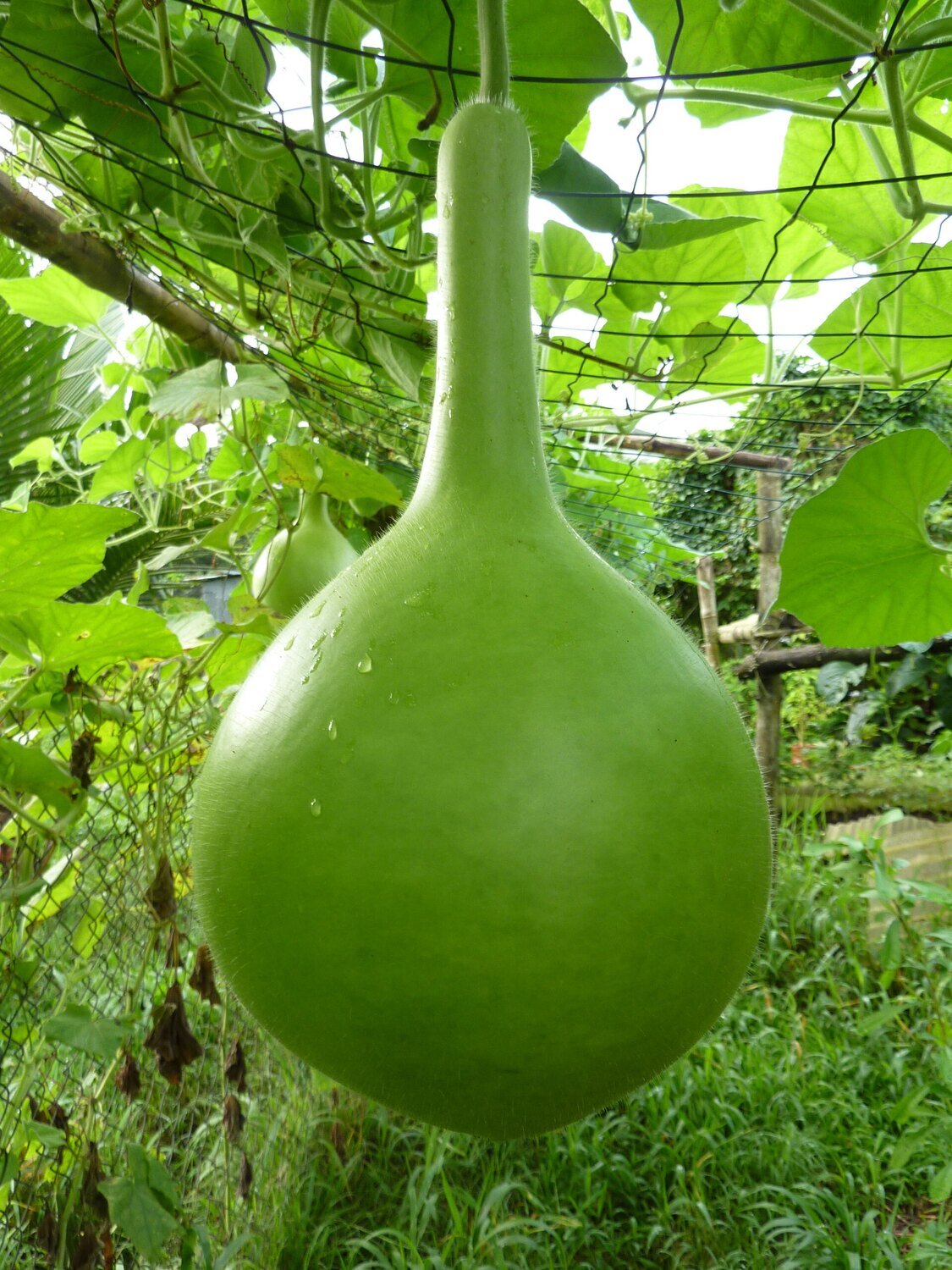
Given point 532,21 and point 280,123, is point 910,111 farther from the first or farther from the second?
point 280,123

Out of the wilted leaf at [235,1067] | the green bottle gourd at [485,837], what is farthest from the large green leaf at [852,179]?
the wilted leaf at [235,1067]

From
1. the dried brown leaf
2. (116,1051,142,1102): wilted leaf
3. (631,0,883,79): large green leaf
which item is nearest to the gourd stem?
(631,0,883,79): large green leaf

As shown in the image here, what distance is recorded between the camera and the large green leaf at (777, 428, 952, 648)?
0.60m

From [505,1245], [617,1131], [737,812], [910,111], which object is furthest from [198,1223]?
[910,111]

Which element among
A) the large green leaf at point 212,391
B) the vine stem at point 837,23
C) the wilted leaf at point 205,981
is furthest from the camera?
the wilted leaf at point 205,981

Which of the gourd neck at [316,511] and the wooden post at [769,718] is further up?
the gourd neck at [316,511]

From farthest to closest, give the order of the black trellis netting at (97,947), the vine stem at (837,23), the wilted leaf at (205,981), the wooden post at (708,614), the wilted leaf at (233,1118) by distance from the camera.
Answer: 1. the wooden post at (708,614)
2. the wilted leaf at (233,1118)
3. the wilted leaf at (205,981)
4. the black trellis netting at (97,947)
5. the vine stem at (837,23)

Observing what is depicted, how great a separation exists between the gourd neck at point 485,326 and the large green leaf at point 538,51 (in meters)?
0.13

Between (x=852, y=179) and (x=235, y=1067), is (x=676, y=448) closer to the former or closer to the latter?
(x=852, y=179)

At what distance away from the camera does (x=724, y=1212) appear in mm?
1865

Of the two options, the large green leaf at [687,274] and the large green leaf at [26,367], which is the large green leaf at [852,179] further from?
the large green leaf at [26,367]

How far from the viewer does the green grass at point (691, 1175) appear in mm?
1681

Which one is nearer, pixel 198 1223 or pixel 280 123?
pixel 280 123

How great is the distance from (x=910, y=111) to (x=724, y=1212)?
75.9 inches
